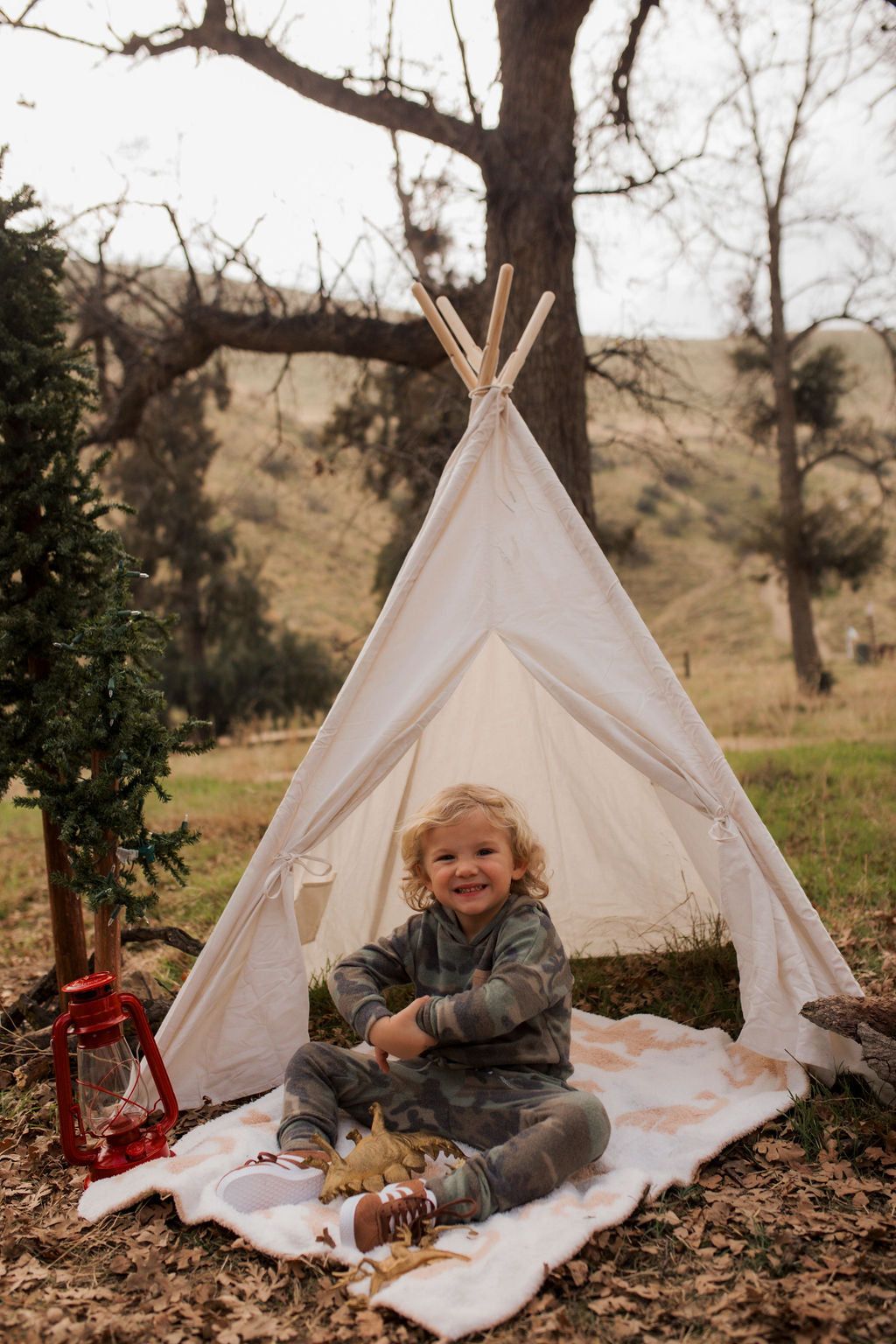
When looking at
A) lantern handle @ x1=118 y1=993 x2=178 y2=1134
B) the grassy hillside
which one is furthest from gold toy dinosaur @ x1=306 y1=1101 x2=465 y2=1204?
the grassy hillside

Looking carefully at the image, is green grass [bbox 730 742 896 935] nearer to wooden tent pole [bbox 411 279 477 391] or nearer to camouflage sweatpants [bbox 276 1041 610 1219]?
camouflage sweatpants [bbox 276 1041 610 1219]

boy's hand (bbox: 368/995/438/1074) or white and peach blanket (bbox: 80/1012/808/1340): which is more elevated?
boy's hand (bbox: 368/995/438/1074)

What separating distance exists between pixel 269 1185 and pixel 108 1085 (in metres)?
0.59

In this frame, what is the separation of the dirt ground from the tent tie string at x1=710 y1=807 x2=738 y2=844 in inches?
Result: 32.3

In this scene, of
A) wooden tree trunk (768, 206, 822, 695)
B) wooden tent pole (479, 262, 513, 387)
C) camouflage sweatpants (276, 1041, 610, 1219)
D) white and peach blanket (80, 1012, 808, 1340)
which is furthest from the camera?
wooden tree trunk (768, 206, 822, 695)

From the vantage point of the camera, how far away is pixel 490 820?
2.94 meters

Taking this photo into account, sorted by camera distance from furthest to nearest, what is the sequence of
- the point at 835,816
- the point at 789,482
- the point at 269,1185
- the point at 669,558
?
1. the point at 669,558
2. the point at 789,482
3. the point at 835,816
4. the point at 269,1185

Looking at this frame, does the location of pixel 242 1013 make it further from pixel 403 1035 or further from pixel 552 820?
pixel 552 820

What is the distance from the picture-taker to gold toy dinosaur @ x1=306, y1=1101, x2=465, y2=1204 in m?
2.52

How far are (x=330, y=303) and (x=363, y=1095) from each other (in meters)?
5.69

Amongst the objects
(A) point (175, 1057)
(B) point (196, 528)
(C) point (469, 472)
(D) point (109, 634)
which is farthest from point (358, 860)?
(B) point (196, 528)

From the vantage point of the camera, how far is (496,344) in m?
3.39

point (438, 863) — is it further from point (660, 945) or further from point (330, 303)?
point (330, 303)

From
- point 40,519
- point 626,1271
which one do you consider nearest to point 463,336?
point 40,519
